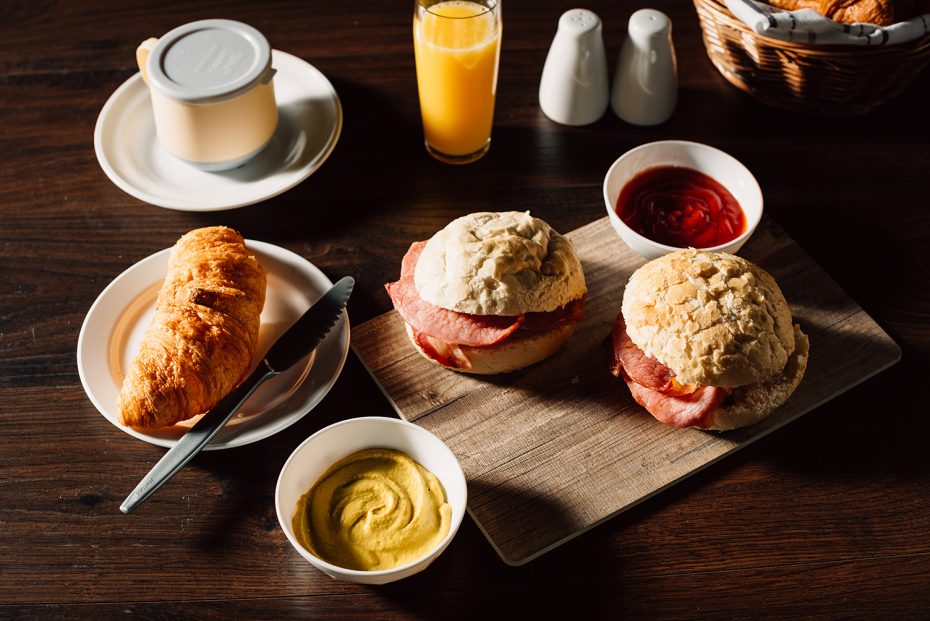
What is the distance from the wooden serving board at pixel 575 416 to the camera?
1778mm

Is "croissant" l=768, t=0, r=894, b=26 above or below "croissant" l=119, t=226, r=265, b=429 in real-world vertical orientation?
above

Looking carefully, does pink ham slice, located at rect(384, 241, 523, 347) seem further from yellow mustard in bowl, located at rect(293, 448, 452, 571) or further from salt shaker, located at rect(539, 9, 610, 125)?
salt shaker, located at rect(539, 9, 610, 125)

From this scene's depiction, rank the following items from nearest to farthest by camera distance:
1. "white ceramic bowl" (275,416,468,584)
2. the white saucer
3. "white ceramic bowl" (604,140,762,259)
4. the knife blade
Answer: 1. "white ceramic bowl" (275,416,468,584)
2. the knife blade
3. "white ceramic bowl" (604,140,762,259)
4. the white saucer

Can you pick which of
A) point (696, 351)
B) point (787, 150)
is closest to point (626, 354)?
point (696, 351)

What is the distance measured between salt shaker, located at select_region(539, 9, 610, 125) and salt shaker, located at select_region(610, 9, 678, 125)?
0.05 m

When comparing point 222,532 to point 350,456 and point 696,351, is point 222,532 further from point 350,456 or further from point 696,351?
point 696,351

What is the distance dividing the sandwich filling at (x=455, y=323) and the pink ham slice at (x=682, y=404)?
223mm

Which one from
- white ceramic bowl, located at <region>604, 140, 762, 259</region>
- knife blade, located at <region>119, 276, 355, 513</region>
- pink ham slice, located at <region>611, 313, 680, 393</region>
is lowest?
knife blade, located at <region>119, 276, 355, 513</region>

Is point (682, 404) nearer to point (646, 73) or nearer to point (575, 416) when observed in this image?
point (575, 416)

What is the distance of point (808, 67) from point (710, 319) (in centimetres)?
99

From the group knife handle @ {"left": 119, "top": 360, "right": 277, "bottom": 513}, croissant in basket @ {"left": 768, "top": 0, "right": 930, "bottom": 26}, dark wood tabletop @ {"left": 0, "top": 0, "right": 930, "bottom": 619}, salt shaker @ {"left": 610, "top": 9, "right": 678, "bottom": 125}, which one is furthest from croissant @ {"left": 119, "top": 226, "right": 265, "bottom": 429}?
croissant in basket @ {"left": 768, "top": 0, "right": 930, "bottom": 26}

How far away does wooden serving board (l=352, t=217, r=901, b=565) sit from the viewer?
5.83 ft

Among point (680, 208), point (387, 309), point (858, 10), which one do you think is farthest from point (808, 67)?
point (387, 309)

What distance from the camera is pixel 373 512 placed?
164 centimetres
